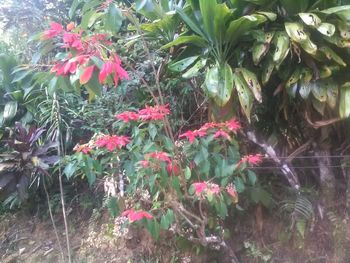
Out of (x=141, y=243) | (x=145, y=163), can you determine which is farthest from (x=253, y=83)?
(x=141, y=243)

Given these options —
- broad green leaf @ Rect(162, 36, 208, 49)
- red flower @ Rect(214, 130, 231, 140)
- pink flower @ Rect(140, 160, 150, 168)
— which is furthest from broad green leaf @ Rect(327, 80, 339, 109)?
pink flower @ Rect(140, 160, 150, 168)

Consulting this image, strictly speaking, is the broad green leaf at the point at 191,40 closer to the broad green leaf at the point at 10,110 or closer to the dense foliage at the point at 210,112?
the dense foliage at the point at 210,112

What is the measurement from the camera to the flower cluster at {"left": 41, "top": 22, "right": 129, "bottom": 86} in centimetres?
213

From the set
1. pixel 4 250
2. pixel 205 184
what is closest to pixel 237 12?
pixel 205 184

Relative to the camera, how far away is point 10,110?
15.4 feet

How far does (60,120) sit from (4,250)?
1.46 m

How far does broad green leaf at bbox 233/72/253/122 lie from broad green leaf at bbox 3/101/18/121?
2.70 meters

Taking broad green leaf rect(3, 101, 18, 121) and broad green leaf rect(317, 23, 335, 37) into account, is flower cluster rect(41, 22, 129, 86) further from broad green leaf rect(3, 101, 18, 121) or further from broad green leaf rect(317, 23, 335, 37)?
broad green leaf rect(3, 101, 18, 121)

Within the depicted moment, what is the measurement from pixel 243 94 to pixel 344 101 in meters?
0.68

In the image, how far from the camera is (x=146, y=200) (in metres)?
3.04

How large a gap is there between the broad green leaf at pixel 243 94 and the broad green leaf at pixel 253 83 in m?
0.03

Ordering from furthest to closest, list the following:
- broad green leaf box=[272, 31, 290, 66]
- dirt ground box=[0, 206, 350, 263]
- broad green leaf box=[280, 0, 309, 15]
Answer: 1. dirt ground box=[0, 206, 350, 263]
2. broad green leaf box=[280, 0, 309, 15]
3. broad green leaf box=[272, 31, 290, 66]

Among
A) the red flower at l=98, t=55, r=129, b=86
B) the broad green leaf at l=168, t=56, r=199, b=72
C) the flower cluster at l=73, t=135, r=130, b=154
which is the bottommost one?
the flower cluster at l=73, t=135, r=130, b=154

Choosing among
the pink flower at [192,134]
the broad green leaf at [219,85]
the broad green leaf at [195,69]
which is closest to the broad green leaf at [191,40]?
the broad green leaf at [195,69]
